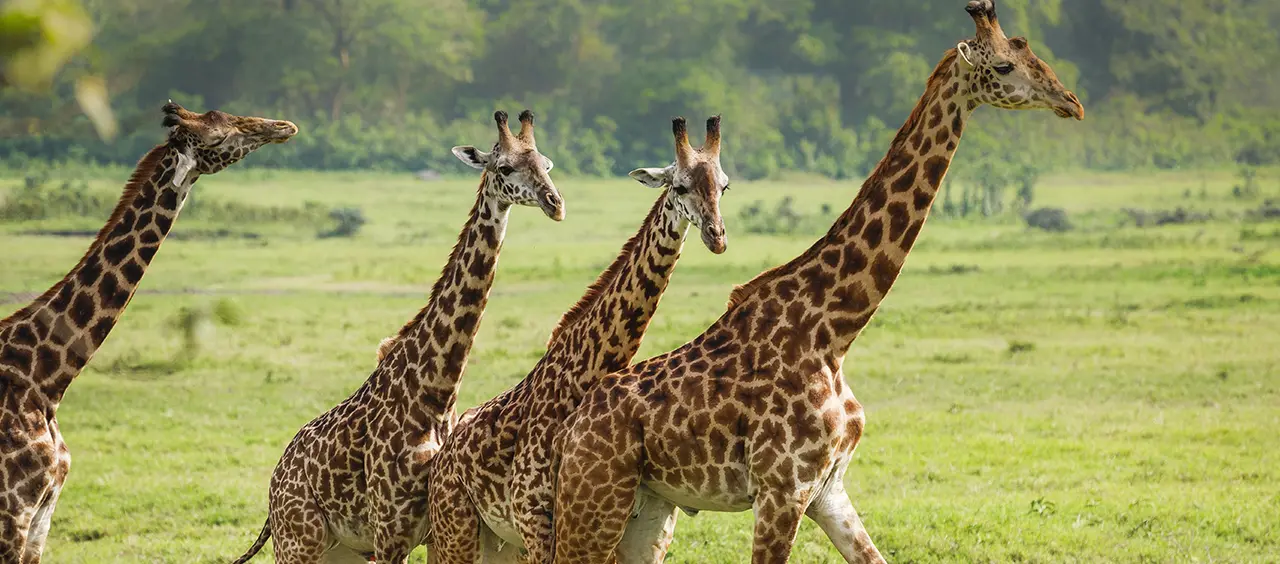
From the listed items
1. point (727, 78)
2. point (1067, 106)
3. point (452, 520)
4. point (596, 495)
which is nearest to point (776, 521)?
point (596, 495)

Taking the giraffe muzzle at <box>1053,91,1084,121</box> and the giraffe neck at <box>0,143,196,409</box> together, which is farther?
the giraffe neck at <box>0,143,196,409</box>

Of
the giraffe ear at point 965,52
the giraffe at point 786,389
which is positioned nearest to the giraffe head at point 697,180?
the giraffe at point 786,389

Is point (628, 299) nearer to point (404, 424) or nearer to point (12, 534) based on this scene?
point (404, 424)

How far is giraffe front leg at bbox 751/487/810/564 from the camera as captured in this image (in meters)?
5.18

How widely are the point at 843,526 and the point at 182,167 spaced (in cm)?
292

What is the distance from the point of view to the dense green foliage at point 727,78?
3409 cm

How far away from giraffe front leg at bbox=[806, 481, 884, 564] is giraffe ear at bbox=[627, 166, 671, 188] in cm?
127

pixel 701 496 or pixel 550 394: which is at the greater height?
pixel 550 394

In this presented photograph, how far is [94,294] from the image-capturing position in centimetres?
607

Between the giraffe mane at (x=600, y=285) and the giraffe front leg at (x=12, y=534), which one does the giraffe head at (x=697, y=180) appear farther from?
the giraffe front leg at (x=12, y=534)

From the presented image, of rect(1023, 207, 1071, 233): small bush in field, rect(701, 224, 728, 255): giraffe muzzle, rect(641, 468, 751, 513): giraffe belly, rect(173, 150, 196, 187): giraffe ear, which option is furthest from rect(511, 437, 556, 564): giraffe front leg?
rect(1023, 207, 1071, 233): small bush in field

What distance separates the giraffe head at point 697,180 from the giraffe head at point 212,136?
5.45 feet

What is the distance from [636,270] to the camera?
5773mm

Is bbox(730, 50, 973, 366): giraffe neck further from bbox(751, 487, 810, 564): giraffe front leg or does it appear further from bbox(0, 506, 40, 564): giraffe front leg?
bbox(0, 506, 40, 564): giraffe front leg
